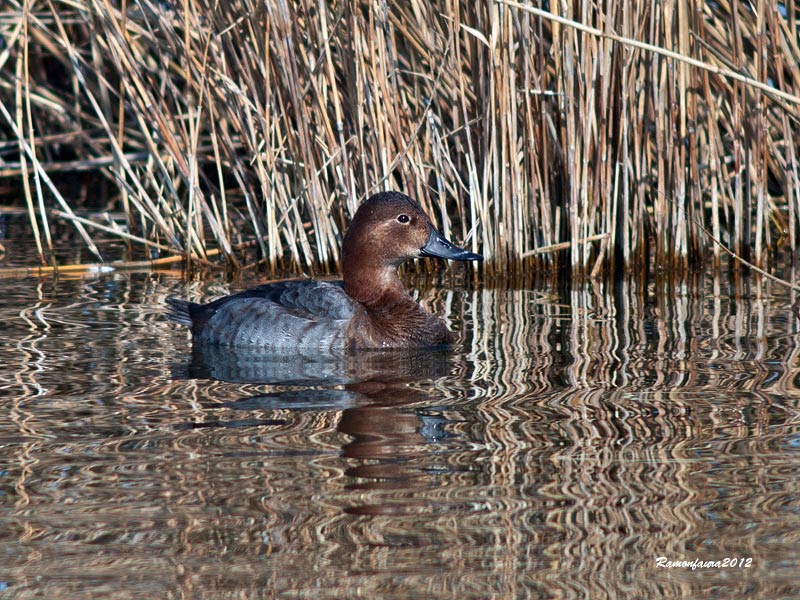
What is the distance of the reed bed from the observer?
6.43 meters

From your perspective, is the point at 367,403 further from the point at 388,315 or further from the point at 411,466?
the point at 388,315

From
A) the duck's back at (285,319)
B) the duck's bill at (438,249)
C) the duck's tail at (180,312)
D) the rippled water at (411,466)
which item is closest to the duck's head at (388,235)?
the duck's bill at (438,249)

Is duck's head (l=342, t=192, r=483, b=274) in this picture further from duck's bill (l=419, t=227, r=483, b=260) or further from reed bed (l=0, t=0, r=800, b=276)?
reed bed (l=0, t=0, r=800, b=276)

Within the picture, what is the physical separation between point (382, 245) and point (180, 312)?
3.43 ft

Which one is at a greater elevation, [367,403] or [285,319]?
[285,319]

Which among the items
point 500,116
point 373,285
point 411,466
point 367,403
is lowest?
point 411,466

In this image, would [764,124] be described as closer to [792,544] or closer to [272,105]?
[272,105]

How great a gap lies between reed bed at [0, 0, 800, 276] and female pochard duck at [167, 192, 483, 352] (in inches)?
33.1

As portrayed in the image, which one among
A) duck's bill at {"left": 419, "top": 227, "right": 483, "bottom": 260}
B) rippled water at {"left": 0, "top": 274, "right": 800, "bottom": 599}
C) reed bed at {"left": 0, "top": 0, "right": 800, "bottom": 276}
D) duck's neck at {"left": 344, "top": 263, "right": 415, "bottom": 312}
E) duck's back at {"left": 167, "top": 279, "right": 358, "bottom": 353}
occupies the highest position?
reed bed at {"left": 0, "top": 0, "right": 800, "bottom": 276}

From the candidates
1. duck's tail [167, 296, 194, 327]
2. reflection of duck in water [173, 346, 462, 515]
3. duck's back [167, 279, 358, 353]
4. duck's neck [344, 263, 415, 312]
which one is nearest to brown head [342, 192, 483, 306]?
duck's neck [344, 263, 415, 312]

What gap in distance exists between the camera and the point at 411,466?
11.7 ft

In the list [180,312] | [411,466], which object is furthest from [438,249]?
[411,466]

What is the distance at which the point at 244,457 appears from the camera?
12.0ft

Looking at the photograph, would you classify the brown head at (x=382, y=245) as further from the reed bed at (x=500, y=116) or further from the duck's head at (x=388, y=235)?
the reed bed at (x=500, y=116)
